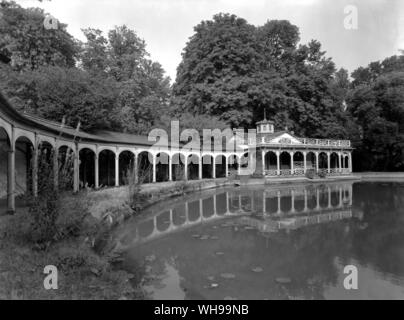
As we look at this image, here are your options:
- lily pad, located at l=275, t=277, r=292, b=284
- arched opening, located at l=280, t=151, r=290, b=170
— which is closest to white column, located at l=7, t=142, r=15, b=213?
lily pad, located at l=275, t=277, r=292, b=284

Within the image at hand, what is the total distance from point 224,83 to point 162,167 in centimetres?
1356

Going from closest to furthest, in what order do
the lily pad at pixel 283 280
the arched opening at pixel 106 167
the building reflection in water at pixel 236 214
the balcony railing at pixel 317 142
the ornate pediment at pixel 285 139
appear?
the lily pad at pixel 283 280 < the building reflection in water at pixel 236 214 < the arched opening at pixel 106 167 < the balcony railing at pixel 317 142 < the ornate pediment at pixel 285 139

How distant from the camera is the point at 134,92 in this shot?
35.3 m

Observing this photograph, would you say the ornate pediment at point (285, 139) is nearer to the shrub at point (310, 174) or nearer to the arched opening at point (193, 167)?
the shrub at point (310, 174)

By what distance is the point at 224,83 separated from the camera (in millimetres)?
37125

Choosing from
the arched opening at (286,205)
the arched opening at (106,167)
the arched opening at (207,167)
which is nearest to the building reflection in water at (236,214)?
the arched opening at (286,205)

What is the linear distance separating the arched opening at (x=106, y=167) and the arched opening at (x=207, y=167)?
34.4 ft

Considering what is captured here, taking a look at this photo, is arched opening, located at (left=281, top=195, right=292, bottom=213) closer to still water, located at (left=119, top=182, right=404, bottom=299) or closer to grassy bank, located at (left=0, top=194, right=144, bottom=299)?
still water, located at (left=119, top=182, right=404, bottom=299)

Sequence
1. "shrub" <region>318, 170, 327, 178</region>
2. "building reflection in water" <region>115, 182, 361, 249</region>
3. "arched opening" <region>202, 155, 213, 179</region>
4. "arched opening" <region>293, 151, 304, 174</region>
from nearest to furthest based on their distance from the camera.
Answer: "building reflection in water" <region>115, 182, 361, 249</region>
"arched opening" <region>202, 155, 213, 179</region>
"shrub" <region>318, 170, 327, 178</region>
"arched opening" <region>293, 151, 304, 174</region>

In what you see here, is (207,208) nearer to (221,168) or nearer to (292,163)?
(221,168)

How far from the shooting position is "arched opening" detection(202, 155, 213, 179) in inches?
1305

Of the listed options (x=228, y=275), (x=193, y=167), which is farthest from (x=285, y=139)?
(x=228, y=275)

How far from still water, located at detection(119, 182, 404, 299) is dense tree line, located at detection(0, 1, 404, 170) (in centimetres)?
1623

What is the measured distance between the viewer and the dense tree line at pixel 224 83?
27781 millimetres
